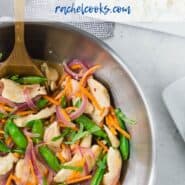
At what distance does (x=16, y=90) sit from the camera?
0.80 metres

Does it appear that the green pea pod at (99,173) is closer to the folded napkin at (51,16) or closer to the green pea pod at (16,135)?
the green pea pod at (16,135)

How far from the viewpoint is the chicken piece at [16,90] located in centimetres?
79

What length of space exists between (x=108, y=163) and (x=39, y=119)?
0.12 meters

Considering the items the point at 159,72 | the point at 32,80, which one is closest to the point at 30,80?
the point at 32,80

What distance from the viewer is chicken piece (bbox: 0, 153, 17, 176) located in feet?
2.53

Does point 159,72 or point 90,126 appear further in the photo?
point 159,72

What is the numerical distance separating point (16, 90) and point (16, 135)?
68 millimetres

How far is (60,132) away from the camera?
0.81 m

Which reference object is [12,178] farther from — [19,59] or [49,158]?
[19,59]

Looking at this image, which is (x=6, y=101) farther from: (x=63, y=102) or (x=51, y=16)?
(x=51, y=16)

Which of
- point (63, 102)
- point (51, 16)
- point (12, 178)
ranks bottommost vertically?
point (12, 178)

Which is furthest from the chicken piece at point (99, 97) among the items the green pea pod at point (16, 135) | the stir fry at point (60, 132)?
the green pea pod at point (16, 135)

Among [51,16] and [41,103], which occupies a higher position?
[51,16]

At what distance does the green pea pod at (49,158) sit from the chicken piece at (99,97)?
0.28 ft
